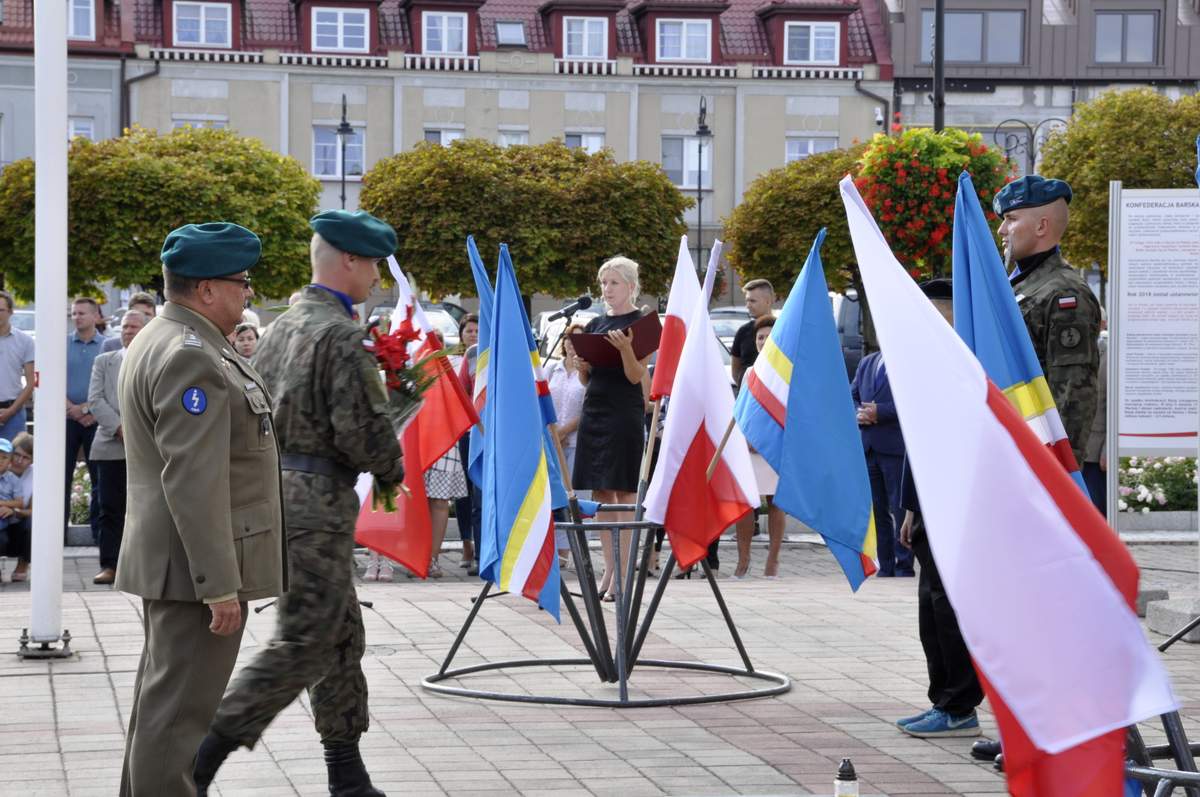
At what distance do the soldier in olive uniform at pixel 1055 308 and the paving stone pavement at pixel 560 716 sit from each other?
0.72 metres

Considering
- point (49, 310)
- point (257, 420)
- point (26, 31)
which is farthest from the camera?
point (26, 31)

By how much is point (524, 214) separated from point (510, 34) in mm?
12410

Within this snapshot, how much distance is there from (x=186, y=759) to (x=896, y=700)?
12.6ft

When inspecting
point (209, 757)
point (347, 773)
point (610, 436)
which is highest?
point (610, 436)

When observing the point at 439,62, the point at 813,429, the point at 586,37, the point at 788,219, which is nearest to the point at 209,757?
the point at 813,429

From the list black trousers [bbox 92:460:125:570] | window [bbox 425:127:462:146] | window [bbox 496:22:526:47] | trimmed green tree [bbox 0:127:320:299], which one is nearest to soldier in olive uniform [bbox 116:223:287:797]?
black trousers [bbox 92:460:125:570]

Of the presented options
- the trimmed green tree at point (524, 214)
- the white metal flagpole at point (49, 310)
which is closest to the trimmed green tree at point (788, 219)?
the trimmed green tree at point (524, 214)

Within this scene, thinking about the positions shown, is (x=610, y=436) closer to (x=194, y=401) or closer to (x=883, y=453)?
(x=883, y=453)

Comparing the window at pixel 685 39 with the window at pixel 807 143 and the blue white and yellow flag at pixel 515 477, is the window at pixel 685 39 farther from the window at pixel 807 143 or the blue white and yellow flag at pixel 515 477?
the blue white and yellow flag at pixel 515 477

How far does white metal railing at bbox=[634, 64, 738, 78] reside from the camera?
164ft

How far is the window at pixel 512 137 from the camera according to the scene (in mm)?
49469

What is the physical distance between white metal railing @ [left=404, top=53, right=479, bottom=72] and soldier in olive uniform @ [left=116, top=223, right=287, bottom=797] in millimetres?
44759

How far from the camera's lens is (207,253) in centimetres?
514

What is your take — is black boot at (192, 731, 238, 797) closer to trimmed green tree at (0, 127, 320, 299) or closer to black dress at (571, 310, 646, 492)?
black dress at (571, 310, 646, 492)
